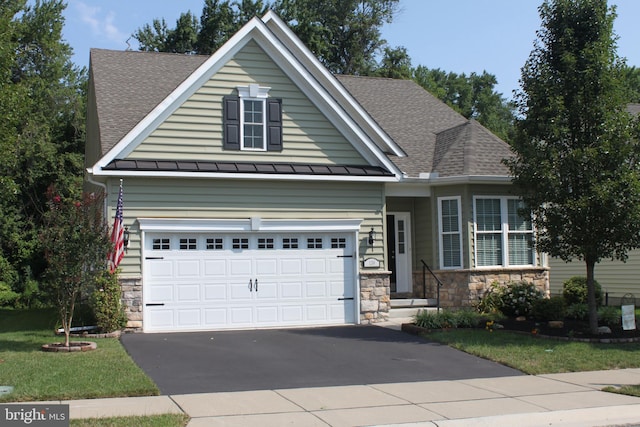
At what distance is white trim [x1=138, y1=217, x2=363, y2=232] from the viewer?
16016mm

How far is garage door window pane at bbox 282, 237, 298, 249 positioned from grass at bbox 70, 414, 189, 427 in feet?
29.3

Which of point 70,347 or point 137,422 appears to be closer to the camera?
point 137,422

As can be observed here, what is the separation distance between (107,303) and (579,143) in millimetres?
10461

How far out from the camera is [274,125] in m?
17.3

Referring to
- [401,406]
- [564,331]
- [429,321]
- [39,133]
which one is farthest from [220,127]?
[39,133]

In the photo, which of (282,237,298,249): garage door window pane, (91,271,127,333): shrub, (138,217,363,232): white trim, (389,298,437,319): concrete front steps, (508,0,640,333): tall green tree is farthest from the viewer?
(389,298,437,319): concrete front steps

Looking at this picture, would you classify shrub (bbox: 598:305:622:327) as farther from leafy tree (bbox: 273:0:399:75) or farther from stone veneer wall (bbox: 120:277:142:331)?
leafy tree (bbox: 273:0:399:75)

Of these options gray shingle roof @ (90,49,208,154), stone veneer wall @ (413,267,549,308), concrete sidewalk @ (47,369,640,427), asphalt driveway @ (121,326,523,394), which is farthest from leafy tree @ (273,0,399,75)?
concrete sidewalk @ (47,369,640,427)

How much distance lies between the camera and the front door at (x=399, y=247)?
66.8 feet

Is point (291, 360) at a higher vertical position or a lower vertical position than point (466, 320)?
lower

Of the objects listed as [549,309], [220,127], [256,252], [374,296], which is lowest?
[549,309]

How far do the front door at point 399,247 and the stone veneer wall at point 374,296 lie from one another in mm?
2530

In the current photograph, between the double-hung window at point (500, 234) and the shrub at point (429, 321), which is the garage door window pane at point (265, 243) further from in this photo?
the double-hung window at point (500, 234)
